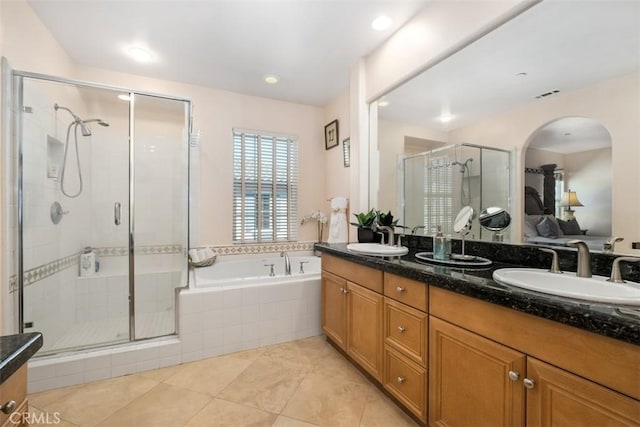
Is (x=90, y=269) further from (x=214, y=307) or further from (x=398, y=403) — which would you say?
(x=398, y=403)

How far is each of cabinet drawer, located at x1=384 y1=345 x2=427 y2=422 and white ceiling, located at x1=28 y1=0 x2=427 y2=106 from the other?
2.29m

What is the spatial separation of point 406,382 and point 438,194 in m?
1.27

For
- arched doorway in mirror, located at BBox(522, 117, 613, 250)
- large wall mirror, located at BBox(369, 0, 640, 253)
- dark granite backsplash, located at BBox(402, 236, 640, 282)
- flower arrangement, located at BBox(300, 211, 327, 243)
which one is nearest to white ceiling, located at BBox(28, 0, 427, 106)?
large wall mirror, located at BBox(369, 0, 640, 253)

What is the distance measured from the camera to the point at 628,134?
1.13 meters

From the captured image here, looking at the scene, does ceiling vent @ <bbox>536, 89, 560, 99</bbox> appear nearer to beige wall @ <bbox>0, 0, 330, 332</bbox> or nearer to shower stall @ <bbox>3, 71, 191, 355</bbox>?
beige wall @ <bbox>0, 0, 330, 332</bbox>

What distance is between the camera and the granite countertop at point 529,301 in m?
0.72

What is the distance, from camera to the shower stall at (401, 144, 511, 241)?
164 centimetres

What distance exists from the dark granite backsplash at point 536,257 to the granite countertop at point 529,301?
8cm

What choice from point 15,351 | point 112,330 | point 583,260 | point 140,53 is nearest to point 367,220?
point 583,260

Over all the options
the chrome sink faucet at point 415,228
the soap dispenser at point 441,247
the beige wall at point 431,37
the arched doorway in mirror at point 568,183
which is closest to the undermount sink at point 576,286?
the arched doorway in mirror at point 568,183

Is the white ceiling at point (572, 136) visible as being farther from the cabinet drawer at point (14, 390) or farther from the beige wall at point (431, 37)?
the cabinet drawer at point (14, 390)

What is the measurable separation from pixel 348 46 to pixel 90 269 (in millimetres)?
3176

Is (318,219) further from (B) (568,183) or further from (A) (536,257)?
(B) (568,183)

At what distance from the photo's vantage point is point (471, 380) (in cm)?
111
